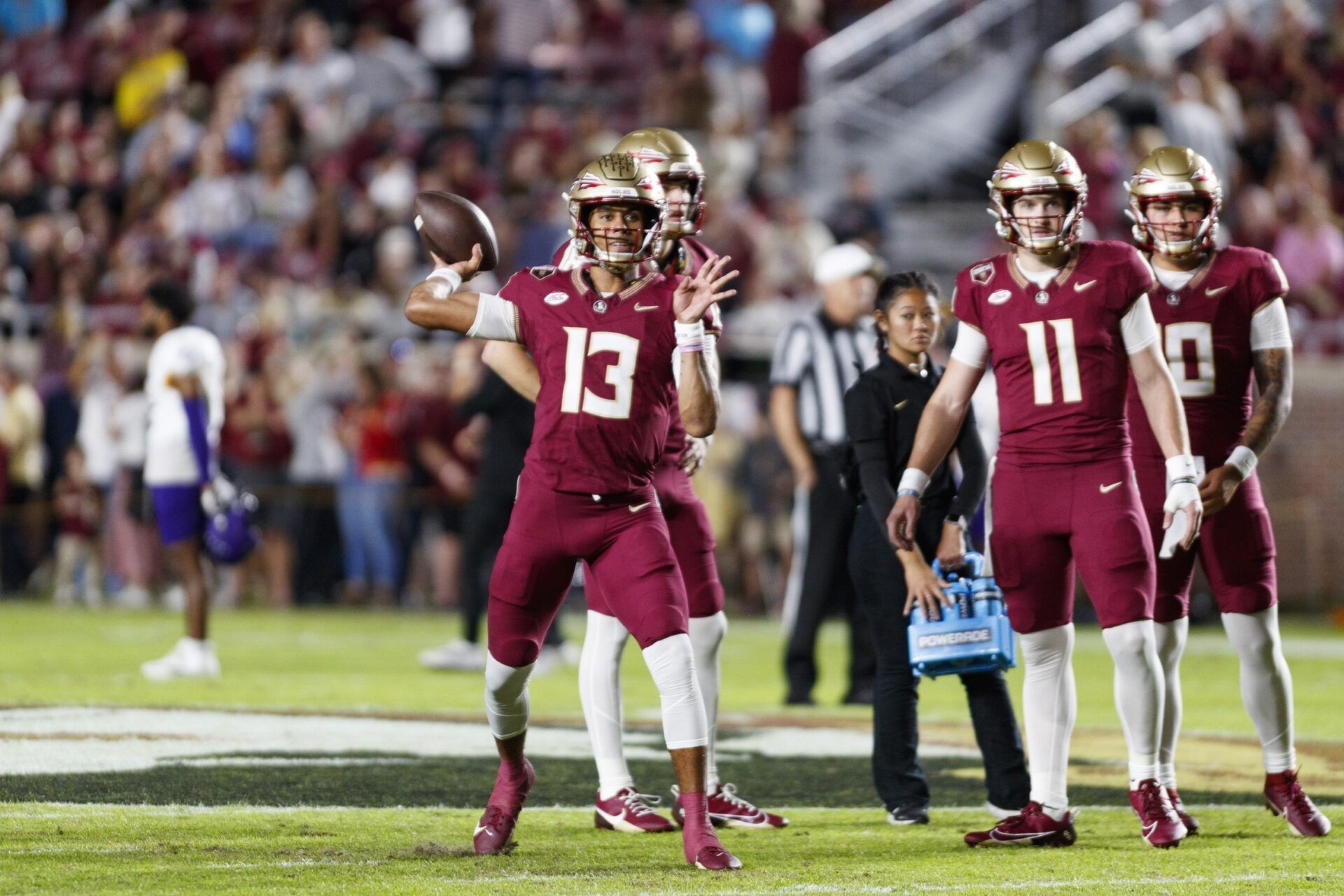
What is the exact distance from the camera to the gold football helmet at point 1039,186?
5.60m

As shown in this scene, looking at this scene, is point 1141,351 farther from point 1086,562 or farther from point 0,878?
point 0,878

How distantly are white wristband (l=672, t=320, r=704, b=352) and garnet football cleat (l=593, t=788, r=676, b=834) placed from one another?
1.42 metres

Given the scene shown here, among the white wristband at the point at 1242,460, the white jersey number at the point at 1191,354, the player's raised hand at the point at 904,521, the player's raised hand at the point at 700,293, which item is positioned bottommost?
the player's raised hand at the point at 904,521

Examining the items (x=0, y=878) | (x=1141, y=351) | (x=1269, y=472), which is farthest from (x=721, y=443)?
(x=0, y=878)

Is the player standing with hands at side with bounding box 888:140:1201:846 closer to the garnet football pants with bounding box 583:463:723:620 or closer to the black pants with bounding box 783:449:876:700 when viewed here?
the garnet football pants with bounding box 583:463:723:620

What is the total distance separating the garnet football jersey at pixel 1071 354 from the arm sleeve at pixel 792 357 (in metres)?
3.35

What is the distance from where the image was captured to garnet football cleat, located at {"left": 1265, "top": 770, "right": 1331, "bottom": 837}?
227 inches

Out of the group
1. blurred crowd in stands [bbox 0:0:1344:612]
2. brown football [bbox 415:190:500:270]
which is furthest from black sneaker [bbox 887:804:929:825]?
blurred crowd in stands [bbox 0:0:1344:612]

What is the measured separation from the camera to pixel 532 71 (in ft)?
59.8

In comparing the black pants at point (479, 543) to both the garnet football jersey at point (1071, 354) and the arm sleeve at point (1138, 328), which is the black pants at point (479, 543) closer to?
the garnet football jersey at point (1071, 354)

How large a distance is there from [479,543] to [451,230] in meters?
4.98

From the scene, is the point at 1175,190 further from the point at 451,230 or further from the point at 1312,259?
the point at 1312,259

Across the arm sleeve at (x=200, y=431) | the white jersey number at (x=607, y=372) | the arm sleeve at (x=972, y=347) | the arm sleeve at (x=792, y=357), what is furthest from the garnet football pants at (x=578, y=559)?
the arm sleeve at (x=200, y=431)

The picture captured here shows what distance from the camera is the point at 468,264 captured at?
547 cm
